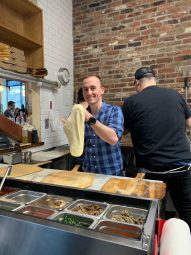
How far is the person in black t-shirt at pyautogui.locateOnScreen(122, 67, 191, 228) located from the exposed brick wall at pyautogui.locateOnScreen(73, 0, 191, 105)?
3.88 ft

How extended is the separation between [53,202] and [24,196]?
0.65 feet

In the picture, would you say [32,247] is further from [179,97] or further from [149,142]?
[179,97]

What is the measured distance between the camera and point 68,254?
71cm

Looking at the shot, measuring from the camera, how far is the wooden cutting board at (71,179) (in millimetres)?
1400

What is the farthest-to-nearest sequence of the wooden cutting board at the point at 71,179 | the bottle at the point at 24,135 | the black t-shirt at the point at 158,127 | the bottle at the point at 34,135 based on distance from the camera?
1. the bottle at the point at 34,135
2. the bottle at the point at 24,135
3. the black t-shirt at the point at 158,127
4. the wooden cutting board at the point at 71,179

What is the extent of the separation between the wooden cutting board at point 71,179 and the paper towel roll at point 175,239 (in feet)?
1.91

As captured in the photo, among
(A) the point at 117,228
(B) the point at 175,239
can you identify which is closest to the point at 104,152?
(A) the point at 117,228

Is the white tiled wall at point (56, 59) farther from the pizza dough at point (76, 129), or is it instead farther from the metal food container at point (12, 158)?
the pizza dough at point (76, 129)

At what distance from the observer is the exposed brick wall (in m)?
2.96

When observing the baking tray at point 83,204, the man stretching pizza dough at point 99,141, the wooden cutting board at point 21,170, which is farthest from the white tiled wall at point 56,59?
the baking tray at point 83,204

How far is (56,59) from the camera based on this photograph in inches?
129

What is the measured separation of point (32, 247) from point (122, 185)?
0.75m

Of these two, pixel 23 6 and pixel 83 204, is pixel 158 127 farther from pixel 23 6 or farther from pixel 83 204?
pixel 23 6

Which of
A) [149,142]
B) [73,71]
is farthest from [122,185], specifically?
[73,71]
